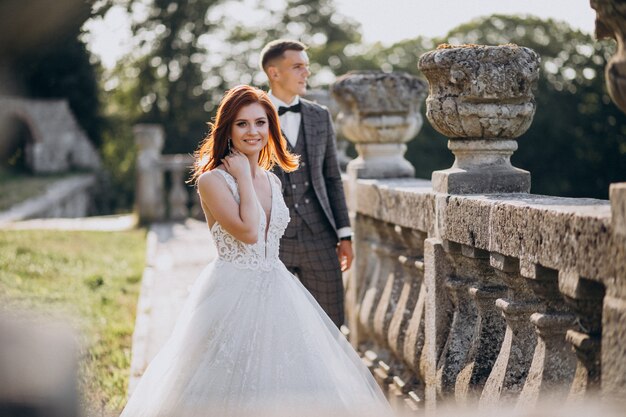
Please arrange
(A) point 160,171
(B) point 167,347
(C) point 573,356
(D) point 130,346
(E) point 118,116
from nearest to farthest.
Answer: (C) point 573,356 < (B) point 167,347 < (D) point 130,346 < (A) point 160,171 < (E) point 118,116

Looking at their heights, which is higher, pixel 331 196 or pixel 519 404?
pixel 331 196

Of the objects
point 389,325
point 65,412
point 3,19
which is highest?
point 3,19

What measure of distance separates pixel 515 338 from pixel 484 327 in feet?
1.16

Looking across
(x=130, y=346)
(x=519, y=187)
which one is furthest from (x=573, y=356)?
(x=130, y=346)

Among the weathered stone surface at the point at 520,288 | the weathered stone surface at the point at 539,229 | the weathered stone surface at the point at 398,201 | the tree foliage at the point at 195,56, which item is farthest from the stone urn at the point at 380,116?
the tree foliage at the point at 195,56

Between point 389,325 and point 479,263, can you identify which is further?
point 389,325

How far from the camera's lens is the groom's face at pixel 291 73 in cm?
489

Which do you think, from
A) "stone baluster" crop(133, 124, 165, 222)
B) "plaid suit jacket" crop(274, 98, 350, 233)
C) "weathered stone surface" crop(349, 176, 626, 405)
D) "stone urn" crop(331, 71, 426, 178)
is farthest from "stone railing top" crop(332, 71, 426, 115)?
"stone baluster" crop(133, 124, 165, 222)

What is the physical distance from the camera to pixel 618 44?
2.42 meters

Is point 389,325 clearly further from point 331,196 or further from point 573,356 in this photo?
point 573,356

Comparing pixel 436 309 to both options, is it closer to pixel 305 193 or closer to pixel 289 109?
pixel 305 193

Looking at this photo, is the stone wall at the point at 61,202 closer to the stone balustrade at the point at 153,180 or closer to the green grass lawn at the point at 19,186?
the green grass lawn at the point at 19,186

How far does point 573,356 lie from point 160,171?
13.7m

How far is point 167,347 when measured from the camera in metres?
3.65
